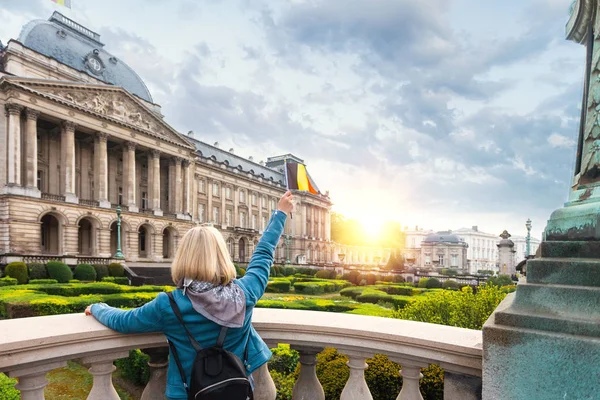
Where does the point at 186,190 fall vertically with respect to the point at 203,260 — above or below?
above

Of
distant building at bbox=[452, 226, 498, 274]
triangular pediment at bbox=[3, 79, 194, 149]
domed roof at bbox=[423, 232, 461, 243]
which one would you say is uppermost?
triangular pediment at bbox=[3, 79, 194, 149]

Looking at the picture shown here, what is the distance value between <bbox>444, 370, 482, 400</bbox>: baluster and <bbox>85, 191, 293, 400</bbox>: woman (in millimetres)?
1133

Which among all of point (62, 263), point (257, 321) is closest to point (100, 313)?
point (257, 321)

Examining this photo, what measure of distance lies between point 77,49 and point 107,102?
7.49m

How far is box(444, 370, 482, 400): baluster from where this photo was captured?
2.15 meters

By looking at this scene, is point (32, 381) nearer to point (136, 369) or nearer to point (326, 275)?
point (136, 369)

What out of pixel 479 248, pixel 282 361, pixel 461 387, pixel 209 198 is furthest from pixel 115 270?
pixel 479 248

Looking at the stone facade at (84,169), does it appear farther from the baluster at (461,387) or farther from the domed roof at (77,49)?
the baluster at (461,387)

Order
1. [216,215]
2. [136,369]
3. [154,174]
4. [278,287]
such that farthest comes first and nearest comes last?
[216,215], [154,174], [278,287], [136,369]

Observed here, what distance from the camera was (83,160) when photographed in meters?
37.1

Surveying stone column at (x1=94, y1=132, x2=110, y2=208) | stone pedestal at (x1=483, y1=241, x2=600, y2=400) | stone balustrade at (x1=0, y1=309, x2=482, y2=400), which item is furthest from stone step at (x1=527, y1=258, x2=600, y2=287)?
stone column at (x1=94, y1=132, x2=110, y2=208)

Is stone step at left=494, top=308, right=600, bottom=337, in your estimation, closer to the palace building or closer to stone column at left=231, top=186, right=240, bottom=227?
the palace building

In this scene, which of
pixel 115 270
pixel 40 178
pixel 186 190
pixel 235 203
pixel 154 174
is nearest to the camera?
pixel 115 270

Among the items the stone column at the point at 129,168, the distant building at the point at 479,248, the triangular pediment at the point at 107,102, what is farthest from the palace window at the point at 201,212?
the distant building at the point at 479,248
